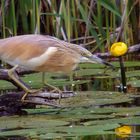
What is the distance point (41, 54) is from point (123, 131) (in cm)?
76

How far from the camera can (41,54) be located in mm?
3760

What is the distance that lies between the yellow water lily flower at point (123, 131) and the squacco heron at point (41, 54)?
1.91 ft

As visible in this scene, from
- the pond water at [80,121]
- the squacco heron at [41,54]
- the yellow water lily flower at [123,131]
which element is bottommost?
the yellow water lily flower at [123,131]

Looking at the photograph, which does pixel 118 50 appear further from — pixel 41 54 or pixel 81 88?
pixel 41 54

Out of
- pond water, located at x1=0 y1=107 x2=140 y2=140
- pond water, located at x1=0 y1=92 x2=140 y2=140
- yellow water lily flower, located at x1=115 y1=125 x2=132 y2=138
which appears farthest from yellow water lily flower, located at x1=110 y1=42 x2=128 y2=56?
yellow water lily flower, located at x1=115 y1=125 x2=132 y2=138

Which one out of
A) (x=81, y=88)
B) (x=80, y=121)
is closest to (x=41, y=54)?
(x=80, y=121)

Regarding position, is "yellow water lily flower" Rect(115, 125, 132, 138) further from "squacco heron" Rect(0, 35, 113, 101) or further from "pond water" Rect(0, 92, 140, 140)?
"squacco heron" Rect(0, 35, 113, 101)

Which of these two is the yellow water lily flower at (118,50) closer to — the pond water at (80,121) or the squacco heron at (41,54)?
the pond water at (80,121)

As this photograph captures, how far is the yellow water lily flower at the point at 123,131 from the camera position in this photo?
10.7 ft

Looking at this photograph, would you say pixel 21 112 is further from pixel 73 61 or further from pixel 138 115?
pixel 138 115

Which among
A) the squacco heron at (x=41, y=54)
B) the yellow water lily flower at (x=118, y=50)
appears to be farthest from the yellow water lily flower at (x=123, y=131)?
the yellow water lily flower at (x=118, y=50)

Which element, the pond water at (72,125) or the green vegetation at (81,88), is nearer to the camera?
the pond water at (72,125)

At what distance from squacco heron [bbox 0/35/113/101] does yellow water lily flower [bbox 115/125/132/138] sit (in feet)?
1.91

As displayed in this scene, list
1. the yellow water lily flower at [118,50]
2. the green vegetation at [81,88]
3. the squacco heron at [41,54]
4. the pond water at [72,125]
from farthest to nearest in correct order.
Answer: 1. the yellow water lily flower at [118,50]
2. the squacco heron at [41,54]
3. the green vegetation at [81,88]
4. the pond water at [72,125]
